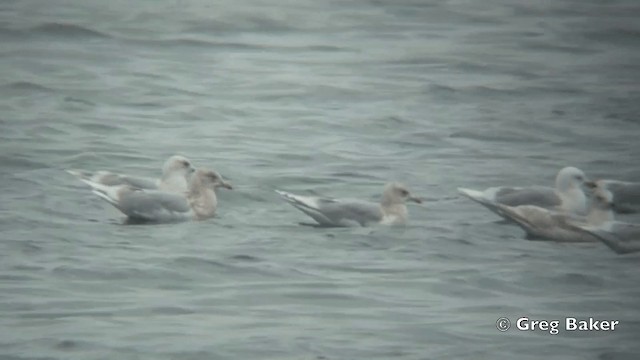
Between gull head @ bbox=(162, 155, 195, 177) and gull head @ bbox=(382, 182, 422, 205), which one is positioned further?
gull head @ bbox=(162, 155, 195, 177)

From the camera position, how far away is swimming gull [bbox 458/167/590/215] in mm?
13945

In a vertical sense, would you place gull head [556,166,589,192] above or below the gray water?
above

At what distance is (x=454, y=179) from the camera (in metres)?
16.0

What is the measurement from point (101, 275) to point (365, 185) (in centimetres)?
404

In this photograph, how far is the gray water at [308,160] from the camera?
10859 mm

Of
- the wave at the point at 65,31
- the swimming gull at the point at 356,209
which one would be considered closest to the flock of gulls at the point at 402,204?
the swimming gull at the point at 356,209

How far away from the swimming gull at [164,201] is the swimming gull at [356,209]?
22.5 inches

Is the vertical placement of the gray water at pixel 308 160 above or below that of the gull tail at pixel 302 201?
below

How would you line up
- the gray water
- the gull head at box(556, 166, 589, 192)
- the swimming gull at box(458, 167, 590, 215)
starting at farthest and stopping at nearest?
the gull head at box(556, 166, 589, 192)
the swimming gull at box(458, 167, 590, 215)
the gray water

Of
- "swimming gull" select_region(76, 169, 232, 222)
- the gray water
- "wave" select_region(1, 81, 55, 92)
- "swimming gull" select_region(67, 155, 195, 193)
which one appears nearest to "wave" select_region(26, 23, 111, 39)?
the gray water

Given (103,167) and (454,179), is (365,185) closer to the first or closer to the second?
(454,179)

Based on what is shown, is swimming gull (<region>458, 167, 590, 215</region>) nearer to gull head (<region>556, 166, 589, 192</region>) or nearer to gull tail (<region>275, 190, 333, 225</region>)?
gull head (<region>556, 166, 589, 192</region>)

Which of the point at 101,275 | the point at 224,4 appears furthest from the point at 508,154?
the point at 224,4

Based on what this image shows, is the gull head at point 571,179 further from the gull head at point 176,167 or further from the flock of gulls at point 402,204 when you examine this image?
the gull head at point 176,167
